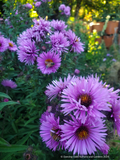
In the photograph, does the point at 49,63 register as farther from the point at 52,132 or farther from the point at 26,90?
the point at 52,132

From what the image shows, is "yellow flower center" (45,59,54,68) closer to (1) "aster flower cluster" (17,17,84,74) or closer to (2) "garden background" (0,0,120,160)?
(1) "aster flower cluster" (17,17,84,74)

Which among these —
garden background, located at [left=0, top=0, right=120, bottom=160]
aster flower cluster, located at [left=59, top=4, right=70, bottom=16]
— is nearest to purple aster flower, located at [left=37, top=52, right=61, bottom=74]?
garden background, located at [left=0, top=0, right=120, bottom=160]

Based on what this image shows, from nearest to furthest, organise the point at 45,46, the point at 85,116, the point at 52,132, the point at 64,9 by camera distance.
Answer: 1. the point at 85,116
2. the point at 52,132
3. the point at 45,46
4. the point at 64,9

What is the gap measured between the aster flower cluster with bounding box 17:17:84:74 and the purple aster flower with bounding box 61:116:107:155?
65 centimetres

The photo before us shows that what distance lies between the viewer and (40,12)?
319cm

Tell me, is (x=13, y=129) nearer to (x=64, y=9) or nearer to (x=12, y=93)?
(x=12, y=93)

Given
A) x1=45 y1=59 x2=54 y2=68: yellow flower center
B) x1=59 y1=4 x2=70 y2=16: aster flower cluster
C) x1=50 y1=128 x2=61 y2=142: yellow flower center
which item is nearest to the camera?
Result: x1=50 y1=128 x2=61 y2=142: yellow flower center

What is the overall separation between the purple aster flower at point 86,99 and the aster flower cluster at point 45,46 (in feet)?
1.89

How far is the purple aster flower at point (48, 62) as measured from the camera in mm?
1190

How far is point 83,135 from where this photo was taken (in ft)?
2.04

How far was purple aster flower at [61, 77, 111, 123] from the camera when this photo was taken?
56 cm

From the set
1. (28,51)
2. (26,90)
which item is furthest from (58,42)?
(26,90)

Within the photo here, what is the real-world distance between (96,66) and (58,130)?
210 cm

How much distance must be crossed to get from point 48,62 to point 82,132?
74 cm
